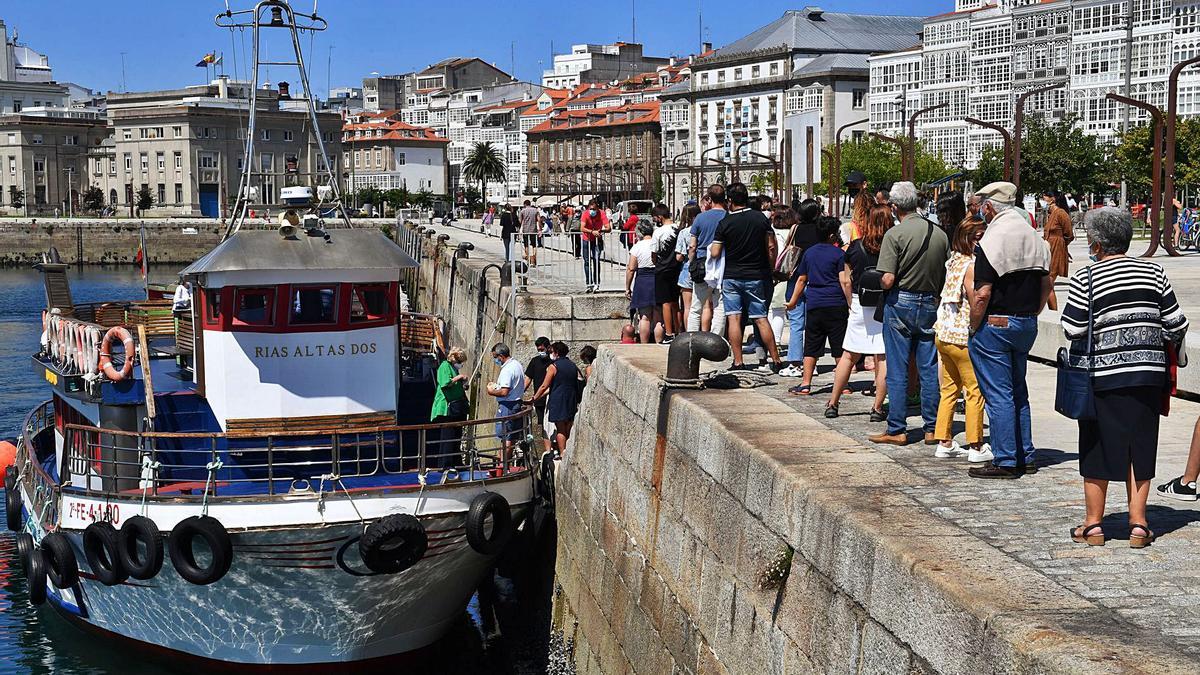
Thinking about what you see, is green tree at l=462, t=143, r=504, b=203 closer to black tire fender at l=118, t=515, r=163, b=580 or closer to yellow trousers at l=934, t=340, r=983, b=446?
black tire fender at l=118, t=515, r=163, b=580

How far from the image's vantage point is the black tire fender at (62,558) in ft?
48.2

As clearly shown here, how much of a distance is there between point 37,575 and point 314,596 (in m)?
3.92

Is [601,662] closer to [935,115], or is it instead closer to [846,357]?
[846,357]

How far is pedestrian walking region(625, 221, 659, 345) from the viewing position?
16352mm

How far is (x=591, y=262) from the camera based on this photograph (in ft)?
70.2

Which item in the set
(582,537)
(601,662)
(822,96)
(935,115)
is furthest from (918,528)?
(822,96)

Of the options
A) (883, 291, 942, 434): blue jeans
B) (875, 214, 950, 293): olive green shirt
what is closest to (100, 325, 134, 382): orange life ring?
(883, 291, 942, 434): blue jeans

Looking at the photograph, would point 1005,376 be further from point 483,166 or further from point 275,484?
point 483,166

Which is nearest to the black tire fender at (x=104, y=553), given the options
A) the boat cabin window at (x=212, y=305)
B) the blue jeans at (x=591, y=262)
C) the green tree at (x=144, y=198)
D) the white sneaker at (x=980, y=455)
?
the boat cabin window at (x=212, y=305)

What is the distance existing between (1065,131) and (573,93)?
94417mm

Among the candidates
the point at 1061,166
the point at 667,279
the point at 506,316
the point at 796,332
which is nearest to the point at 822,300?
the point at 796,332

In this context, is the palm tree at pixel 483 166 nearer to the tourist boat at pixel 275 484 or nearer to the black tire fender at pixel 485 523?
the tourist boat at pixel 275 484

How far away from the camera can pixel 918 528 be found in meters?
6.88

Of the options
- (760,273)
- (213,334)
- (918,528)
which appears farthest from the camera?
Answer: (213,334)
